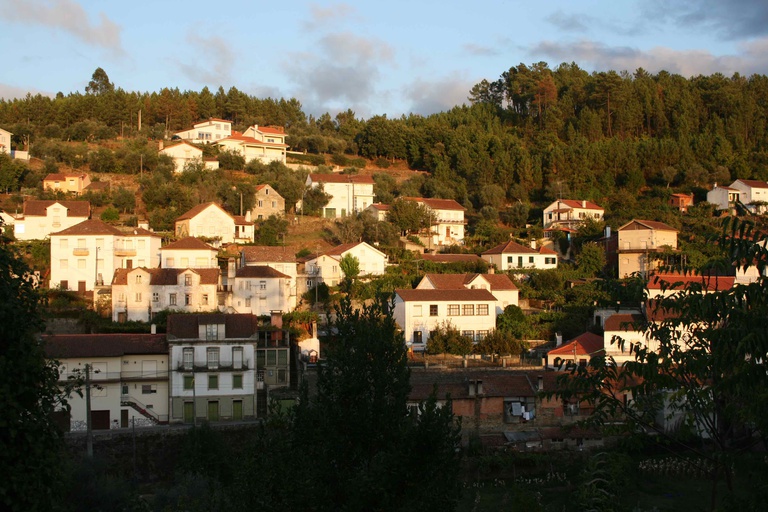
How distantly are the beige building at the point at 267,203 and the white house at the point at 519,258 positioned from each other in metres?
18.2

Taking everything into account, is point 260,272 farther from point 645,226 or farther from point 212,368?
point 645,226

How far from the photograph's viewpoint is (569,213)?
59000mm

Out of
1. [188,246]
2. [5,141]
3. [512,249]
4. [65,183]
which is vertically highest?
[5,141]

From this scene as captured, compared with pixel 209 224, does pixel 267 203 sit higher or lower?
higher

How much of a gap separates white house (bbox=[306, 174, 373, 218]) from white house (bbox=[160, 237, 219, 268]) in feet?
68.5

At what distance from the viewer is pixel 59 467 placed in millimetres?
7805

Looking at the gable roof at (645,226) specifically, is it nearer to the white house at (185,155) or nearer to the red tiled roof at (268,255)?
the red tiled roof at (268,255)

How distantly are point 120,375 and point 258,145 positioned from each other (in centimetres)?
4853

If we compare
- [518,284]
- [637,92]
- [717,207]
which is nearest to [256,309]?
[518,284]

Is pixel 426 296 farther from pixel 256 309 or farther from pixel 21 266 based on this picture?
pixel 21 266

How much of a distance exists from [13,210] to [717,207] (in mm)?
53523

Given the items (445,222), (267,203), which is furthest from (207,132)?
(445,222)

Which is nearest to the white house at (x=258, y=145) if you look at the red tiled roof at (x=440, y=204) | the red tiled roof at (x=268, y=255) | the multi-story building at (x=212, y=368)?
the red tiled roof at (x=440, y=204)

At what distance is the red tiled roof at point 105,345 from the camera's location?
2995 centimetres
